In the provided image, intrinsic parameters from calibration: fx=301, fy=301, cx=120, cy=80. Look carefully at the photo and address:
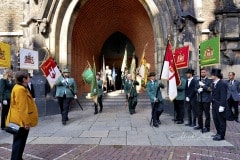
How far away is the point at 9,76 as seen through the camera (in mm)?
8742

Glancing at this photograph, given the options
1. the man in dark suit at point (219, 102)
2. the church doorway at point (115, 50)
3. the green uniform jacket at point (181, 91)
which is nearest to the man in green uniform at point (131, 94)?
the green uniform jacket at point (181, 91)

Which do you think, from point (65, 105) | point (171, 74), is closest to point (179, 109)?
point (171, 74)

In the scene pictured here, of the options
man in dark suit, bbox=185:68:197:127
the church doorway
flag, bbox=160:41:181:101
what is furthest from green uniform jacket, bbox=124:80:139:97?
the church doorway

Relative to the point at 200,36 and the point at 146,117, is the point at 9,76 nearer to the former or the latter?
the point at 146,117

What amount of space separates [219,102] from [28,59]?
6.60 metres

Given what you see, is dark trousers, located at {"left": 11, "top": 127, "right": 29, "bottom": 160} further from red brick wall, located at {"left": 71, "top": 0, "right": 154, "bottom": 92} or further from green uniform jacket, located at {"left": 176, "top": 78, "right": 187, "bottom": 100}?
red brick wall, located at {"left": 71, "top": 0, "right": 154, "bottom": 92}

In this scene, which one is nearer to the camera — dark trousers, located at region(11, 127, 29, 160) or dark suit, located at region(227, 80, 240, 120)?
dark trousers, located at region(11, 127, 29, 160)

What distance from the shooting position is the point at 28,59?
10.5 m

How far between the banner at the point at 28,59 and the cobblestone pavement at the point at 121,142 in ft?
6.60

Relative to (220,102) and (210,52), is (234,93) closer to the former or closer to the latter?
(210,52)

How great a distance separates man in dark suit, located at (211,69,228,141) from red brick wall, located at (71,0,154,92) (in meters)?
7.18

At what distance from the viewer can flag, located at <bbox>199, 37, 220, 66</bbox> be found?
7891 millimetres

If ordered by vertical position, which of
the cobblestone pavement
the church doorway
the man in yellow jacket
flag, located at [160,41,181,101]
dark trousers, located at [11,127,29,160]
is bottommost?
the cobblestone pavement

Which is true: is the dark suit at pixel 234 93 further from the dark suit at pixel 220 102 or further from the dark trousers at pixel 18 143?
the dark trousers at pixel 18 143
